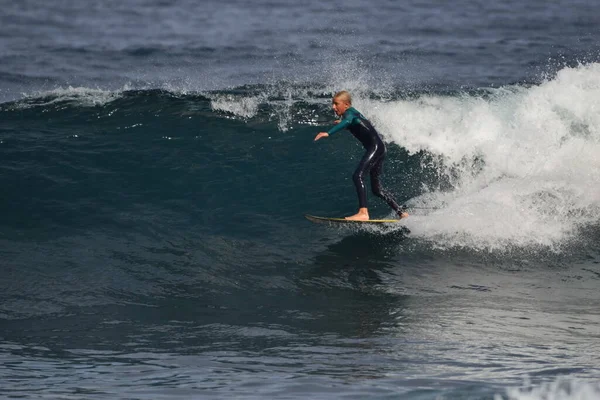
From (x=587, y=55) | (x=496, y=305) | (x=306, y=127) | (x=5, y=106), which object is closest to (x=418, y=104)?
(x=306, y=127)

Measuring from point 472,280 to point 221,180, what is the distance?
13.1 ft

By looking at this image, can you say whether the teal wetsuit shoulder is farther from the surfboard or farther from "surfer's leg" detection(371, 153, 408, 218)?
the surfboard

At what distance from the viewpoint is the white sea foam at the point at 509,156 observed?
9906 mm

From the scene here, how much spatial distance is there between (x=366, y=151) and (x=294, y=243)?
132cm

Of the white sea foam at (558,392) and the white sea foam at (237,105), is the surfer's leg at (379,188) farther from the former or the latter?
the white sea foam at (558,392)

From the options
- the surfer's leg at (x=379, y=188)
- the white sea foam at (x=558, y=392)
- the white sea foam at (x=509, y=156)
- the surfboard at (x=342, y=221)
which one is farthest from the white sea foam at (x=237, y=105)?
the white sea foam at (x=558, y=392)

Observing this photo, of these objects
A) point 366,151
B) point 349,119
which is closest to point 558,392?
point 349,119

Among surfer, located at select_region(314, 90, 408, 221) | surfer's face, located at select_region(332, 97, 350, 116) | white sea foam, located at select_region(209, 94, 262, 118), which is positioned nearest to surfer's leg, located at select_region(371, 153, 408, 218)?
surfer, located at select_region(314, 90, 408, 221)

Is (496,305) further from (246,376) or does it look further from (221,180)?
(221,180)

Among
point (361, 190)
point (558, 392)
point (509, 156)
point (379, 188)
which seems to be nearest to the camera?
point (558, 392)

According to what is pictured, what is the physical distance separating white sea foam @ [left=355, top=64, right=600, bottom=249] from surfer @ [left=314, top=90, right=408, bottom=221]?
57 cm

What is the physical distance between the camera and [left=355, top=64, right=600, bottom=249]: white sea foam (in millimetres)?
9906

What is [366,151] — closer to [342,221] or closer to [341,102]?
[341,102]

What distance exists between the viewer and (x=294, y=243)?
10070mm
